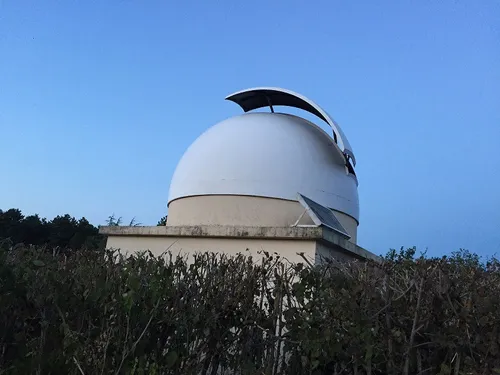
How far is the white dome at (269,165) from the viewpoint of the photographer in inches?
421

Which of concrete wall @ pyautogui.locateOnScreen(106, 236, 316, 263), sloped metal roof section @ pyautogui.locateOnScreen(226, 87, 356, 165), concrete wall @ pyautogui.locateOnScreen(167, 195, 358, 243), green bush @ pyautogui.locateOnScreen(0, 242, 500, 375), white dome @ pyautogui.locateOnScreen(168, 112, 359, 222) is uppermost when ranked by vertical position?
sloped metal roof section @ pyautogui.locateOnScreen(226, 87, 356, 165)

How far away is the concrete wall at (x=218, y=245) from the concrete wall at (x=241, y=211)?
1.21 metres

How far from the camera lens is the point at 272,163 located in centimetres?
1083

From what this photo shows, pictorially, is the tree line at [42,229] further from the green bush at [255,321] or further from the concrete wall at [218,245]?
the green bush at [255,321]

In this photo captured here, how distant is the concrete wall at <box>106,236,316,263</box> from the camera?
8.43 meters

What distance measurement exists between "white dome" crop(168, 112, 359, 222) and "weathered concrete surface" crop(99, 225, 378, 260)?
161 centimetres

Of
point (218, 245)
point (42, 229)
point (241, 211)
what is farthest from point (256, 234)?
point (42, 229)

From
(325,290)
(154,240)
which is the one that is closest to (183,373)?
(325,290)

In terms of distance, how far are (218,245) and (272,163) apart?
255 centimetres

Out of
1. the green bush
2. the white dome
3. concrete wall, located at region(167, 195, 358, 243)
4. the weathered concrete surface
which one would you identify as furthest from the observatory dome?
the green bush

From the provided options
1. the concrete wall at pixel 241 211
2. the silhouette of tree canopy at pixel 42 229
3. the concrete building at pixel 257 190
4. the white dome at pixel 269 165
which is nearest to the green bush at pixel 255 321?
the concrete building at pixel 257 190

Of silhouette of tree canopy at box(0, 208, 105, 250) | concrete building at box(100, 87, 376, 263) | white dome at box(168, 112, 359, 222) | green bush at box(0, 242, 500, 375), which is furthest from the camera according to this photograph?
silhouette of tree canopy at box(0, 208, 105, 250)

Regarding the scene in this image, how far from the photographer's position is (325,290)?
377 cm

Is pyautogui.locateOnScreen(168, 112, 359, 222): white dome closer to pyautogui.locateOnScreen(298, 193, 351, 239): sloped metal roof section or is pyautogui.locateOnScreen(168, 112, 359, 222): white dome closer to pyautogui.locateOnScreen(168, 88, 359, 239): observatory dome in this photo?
pyautogui.locateOnScreen(168, 88, 359, 239): observatory dome
